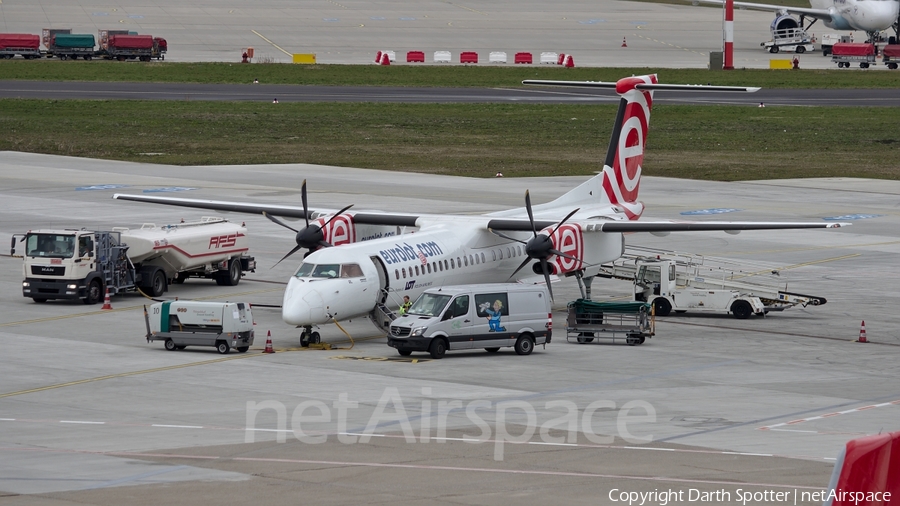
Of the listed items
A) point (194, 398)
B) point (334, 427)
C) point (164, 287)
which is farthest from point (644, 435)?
point (164, 287)

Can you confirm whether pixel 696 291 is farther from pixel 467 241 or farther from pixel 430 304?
pixel 430 304

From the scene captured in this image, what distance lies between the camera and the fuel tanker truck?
3788 cm

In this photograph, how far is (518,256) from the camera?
126ft

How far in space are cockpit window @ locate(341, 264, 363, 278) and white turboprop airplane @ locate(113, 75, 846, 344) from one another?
0.08 feet

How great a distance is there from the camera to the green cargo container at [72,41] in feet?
424

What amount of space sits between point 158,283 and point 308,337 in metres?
9.33

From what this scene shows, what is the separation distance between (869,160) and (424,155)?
27235 millimetres

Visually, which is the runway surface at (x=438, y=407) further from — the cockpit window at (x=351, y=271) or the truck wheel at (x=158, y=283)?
the cockpit window at (x=351, y=271)

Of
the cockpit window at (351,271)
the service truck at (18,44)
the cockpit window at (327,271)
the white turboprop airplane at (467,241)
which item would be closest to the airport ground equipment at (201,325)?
the white turboprop airplane at (467,241)

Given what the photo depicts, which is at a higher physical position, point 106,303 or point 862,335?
point 106,303

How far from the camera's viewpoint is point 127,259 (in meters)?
39.3

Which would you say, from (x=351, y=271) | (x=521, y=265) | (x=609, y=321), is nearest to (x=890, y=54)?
(x=521, y=265)

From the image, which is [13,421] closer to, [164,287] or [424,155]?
[164,287]

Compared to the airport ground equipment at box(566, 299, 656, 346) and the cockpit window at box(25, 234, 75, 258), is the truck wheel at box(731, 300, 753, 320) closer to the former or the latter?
the airport ground equipment at box(566, 299, 656, 346)
